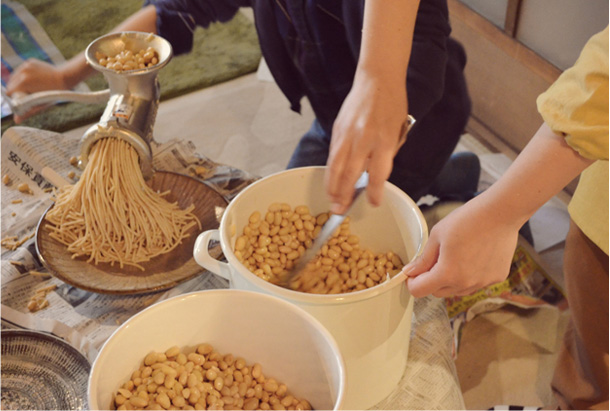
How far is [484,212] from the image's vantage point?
67cm

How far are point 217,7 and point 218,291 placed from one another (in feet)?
2.44

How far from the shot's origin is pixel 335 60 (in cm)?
127

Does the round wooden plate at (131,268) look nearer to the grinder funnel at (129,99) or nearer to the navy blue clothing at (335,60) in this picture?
the grinder funnel at (129,99)

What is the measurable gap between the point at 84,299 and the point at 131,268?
8 cm

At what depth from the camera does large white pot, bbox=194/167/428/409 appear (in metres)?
0.68

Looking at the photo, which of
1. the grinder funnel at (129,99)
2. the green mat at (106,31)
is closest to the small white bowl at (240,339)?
the grinder funnel at (129,99)

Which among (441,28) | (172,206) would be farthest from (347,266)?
(441,28)

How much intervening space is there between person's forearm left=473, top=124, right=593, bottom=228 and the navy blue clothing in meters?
0.51

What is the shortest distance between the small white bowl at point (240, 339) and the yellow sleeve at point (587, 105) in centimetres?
30

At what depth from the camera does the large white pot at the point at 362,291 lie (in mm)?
676

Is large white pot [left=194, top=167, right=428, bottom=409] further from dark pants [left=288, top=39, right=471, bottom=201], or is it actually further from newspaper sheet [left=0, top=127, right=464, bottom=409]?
dark pants [left=288, top=39, right=471, bottom=201]

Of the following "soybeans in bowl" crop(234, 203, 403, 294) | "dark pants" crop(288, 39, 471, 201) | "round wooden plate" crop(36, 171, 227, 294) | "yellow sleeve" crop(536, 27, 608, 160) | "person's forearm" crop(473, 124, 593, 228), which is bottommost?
"dark pants" crop(288, 39, 471, 201)

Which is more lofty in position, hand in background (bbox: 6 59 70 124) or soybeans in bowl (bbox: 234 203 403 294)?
hand in background (bbox: 6 59 70 124)

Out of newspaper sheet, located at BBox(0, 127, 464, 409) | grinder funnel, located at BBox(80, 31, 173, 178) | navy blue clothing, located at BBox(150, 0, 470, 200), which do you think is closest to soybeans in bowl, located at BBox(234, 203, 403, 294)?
newspaper sheet, located at BBox(0, 127, 464, 409)
